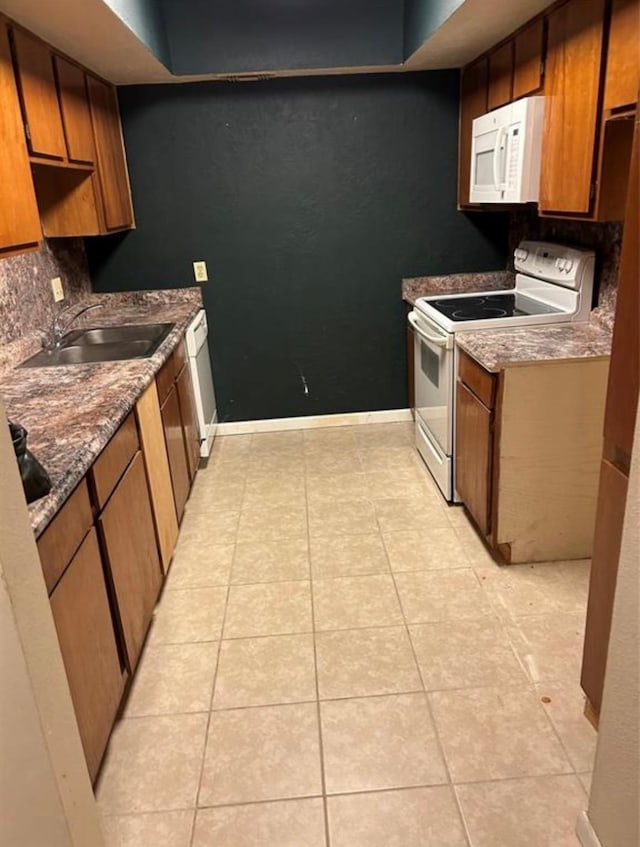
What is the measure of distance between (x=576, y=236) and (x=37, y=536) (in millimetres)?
2740

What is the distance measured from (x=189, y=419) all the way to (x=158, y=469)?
2.66 ft

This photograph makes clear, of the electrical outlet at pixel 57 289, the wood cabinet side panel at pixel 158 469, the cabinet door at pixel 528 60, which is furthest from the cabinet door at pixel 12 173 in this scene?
the cabinet door at pixel 528 60

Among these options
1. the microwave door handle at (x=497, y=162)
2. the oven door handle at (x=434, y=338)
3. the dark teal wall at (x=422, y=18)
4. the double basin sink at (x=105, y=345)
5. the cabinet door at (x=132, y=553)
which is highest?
the dark teal wall at (x=422, y=18)

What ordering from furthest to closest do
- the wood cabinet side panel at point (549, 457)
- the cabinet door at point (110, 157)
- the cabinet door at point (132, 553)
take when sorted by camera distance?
the cabinet door at point (110, 157), the wood cabinet side panel at point (549, 457), the cabinet door at point (132, 553)

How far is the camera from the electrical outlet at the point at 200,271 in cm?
380

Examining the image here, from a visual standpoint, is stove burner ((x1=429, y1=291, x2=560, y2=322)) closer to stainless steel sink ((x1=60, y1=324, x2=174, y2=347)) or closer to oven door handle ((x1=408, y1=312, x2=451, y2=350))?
oven door handle ((x1=408, y1=312, x2=451, y2=350))

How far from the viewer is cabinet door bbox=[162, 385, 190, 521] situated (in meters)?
2.74

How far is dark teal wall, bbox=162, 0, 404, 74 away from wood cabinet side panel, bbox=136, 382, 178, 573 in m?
1.93

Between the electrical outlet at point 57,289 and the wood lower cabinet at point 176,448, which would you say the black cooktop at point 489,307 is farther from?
the electrical outlet at point 57,289

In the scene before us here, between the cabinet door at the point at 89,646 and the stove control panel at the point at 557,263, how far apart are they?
89.3 inches

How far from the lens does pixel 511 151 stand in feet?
8.61

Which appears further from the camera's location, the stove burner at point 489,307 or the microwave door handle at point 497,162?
the stove burner at point 489,307

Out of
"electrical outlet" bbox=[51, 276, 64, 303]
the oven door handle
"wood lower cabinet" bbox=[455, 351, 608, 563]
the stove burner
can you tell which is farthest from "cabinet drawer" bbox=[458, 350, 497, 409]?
"electrical outlet" bbox=[51, 276, 64, 303]

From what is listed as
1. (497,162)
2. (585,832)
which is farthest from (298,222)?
(585,832)
